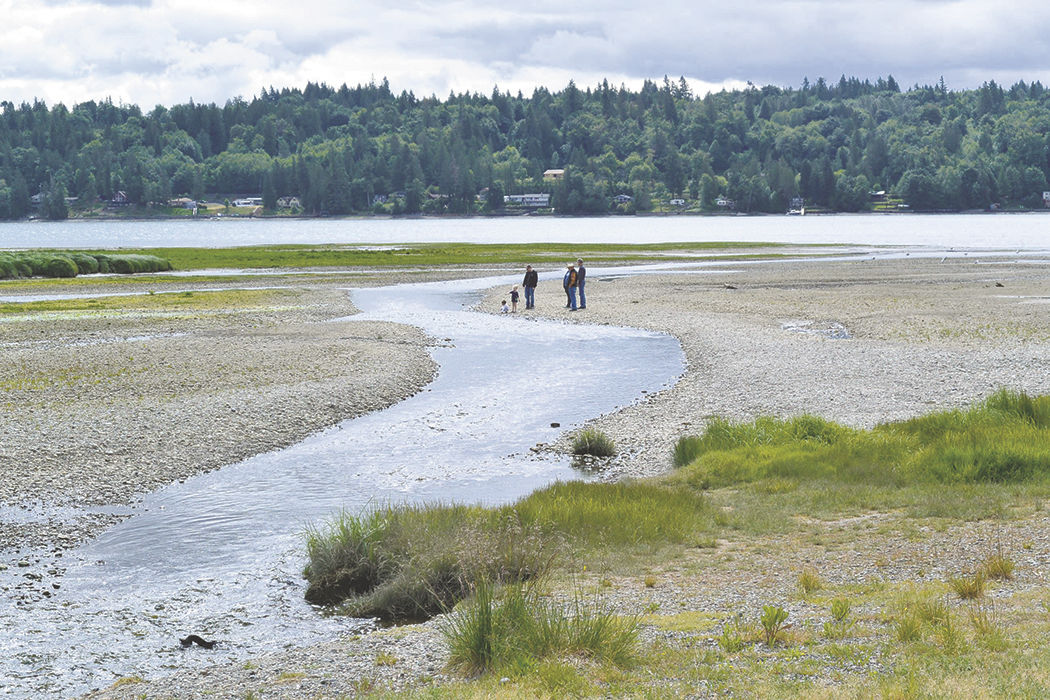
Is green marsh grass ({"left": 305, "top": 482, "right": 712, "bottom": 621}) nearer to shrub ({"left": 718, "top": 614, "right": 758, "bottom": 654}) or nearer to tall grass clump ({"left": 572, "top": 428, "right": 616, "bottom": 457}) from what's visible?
shrub ({"left": 718, "top": 614, "right": 758, "bottom": 654})

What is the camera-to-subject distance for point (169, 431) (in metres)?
23.9

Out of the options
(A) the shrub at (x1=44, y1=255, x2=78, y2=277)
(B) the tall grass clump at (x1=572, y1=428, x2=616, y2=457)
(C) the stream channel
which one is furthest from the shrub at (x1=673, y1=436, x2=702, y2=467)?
(A) the shrub at (x1=44, y1=255, x2=78, y2=277)

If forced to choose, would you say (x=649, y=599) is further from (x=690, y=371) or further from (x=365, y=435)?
(x=690, y=371)

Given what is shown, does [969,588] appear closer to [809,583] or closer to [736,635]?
[809,583]

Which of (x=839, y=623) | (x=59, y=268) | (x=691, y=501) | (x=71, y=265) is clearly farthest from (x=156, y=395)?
(x=71, y=265)

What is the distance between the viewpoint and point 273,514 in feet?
60.0

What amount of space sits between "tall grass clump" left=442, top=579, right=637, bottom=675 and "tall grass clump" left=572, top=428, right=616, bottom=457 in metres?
11.5

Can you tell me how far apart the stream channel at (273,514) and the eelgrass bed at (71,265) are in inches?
2238

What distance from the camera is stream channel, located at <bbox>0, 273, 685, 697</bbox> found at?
12.4m

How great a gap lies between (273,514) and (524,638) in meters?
9.17

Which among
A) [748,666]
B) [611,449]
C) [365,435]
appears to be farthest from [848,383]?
[748,666]

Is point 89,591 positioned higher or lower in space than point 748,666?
lower

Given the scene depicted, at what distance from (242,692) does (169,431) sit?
1476cm

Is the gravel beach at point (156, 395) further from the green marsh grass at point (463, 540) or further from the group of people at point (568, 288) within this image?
the group of people at point (568, 288)
